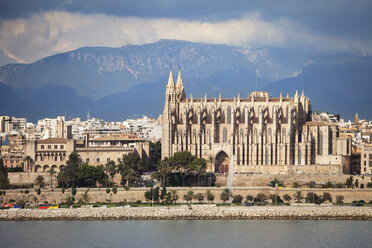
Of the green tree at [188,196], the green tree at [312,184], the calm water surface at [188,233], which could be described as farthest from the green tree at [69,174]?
the green tree at [312,184]

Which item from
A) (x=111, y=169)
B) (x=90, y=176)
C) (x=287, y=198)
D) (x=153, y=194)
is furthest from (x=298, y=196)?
(x=90, y=176)

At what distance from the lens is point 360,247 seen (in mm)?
63375

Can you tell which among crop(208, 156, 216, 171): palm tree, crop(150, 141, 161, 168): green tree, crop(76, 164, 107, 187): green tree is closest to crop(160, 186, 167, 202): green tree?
crop(76, 164, 107, 187): green tree

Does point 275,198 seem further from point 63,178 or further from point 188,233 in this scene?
point 63,178

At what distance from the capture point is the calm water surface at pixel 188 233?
65.7 meters

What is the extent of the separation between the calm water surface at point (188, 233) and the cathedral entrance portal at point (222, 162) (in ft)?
93.5

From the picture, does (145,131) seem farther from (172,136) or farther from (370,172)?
(370,172)

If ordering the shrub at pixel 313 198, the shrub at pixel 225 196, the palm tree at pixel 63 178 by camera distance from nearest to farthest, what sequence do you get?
the shrub at pixel 313 198 < the shrub at pixel 225 196 < the palm tree at pixel 63 178

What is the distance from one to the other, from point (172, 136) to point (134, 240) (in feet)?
130

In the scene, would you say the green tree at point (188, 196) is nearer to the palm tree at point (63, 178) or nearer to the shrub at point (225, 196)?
the shrub at point (225, 196)

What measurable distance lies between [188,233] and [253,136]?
118 feet

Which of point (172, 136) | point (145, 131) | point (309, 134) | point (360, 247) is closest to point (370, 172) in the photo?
point (309, 134)

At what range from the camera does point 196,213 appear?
7800 cm

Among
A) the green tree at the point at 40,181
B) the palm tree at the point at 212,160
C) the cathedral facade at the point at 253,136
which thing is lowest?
the green tree at the point at 40,181
